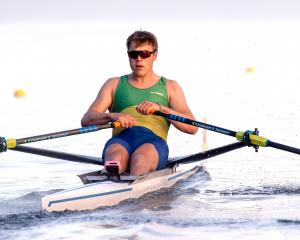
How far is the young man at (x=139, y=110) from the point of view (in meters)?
8.76

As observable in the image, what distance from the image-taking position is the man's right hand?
870 cm

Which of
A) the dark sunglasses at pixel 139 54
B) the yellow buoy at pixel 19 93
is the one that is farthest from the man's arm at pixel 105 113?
the yellow buoy at pixel 19 93

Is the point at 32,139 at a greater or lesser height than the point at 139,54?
lesser

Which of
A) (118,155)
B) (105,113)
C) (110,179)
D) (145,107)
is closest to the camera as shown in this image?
(110,179)

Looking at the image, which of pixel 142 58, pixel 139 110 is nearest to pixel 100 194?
pixel 139 110

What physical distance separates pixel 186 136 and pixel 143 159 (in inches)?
227

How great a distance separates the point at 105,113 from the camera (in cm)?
895

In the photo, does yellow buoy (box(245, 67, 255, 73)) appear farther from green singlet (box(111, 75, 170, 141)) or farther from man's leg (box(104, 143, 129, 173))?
man's leg (box(104, 143, 129, 173))

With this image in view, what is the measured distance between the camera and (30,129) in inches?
590

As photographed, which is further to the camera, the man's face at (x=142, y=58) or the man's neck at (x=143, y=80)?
the man's neck at (x=143, y=80)

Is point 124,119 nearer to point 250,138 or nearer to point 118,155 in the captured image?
point 118,155

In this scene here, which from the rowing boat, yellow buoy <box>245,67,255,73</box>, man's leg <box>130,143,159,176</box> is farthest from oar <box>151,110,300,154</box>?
yellow buoy <box>245,67,255,73</box>

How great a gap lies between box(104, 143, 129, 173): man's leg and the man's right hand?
0.22 meters

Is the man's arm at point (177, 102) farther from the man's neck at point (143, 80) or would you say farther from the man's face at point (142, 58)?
the man's face at point (142, 58)
